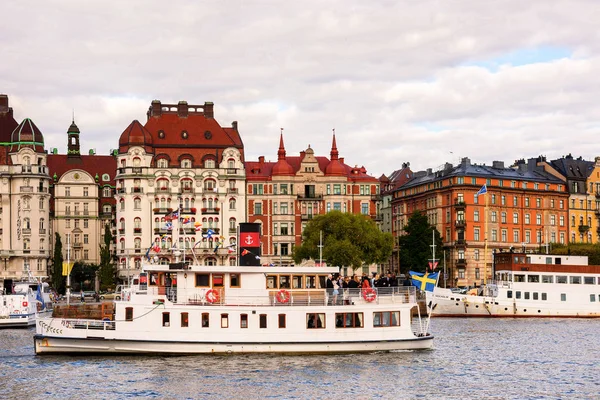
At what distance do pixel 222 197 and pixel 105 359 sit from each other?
82971 millimetres

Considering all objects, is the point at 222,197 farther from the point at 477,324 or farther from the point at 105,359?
the point at 105,359

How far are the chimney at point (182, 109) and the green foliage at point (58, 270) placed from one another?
23207mm

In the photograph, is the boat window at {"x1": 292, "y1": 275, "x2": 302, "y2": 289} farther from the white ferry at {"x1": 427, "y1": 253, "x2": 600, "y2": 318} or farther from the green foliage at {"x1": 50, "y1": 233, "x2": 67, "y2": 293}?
the green foliage at {"x1": 50, "y1": 233, "x2": 67, "y2": 293}

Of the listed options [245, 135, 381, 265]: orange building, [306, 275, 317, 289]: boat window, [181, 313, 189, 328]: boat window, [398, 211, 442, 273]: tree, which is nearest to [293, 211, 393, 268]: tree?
[398, 211, 442, 273]: tree

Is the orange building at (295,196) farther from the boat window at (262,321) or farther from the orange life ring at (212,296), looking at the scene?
the boat window at (262,321)

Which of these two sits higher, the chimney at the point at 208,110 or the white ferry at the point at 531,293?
the chimney at the point at 208,110

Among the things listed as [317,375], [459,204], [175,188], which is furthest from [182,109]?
[317,375]

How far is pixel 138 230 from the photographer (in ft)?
433

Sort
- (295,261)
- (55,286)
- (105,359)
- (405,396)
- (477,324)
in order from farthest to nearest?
(55,286)
(295,261)
(477,324)
(105,359)
(405,396)

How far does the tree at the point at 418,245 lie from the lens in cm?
12862

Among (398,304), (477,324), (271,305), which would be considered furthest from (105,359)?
(477,324)

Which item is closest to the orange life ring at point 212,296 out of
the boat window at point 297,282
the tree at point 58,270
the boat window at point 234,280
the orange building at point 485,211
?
the boat window at point 234,280

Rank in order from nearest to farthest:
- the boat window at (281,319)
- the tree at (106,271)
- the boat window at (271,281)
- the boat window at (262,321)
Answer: the boat window at (262,321)
the boat window at (281,319)
the boat window at (271,281)
the tree at (106,271)

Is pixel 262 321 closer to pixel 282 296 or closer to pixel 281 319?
pixel 281 319
